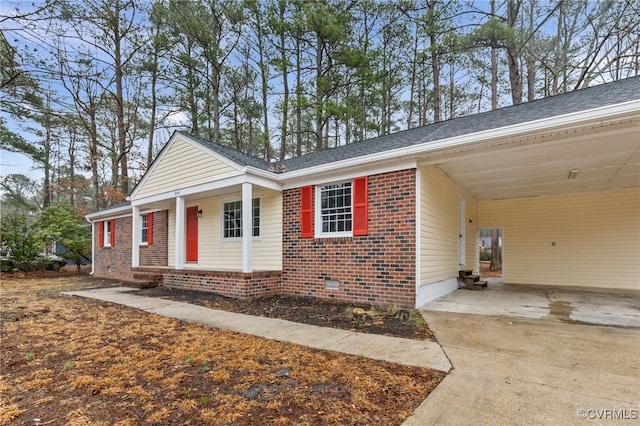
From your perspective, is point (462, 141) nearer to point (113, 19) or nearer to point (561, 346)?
point (561, 346)

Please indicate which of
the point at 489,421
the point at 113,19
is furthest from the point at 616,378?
the point at 113,19

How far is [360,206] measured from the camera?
21.5ft

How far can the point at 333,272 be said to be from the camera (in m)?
6.90

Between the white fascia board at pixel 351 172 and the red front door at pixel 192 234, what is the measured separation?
4241mm

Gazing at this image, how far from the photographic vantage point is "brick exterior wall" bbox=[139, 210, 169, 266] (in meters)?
11.0

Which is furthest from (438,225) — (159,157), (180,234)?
(159,157)

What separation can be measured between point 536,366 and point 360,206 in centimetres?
407

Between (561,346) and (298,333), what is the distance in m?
3.30

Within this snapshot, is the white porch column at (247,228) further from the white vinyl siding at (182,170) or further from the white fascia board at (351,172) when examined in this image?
the white fascia board at (351,172)

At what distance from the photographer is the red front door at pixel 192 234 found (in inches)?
408

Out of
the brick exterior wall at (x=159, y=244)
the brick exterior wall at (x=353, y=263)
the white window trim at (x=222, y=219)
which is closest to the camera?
the brick exterior wall at (x=353, y=263)

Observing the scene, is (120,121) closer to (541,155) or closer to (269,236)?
(269,236)

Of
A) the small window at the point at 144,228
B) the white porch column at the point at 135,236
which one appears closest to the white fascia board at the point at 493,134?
the white porch column at the point at 135,236

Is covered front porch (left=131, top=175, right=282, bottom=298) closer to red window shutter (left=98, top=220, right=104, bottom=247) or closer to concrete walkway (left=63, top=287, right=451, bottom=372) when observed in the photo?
concrete walkway (left=63, top=287, right=451, bottom=372)
